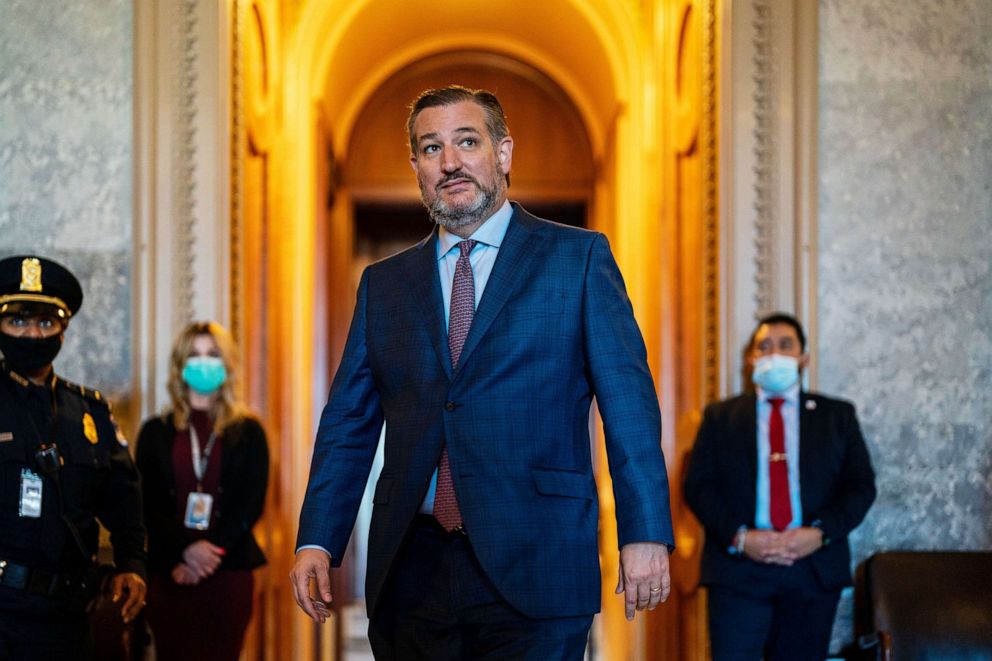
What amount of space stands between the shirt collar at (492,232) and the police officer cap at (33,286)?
169 centimetres

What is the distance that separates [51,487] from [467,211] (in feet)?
6.01

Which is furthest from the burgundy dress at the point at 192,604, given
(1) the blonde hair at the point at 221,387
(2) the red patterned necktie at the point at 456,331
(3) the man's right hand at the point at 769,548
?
(2) the red patterned necktie at the point at 456,331

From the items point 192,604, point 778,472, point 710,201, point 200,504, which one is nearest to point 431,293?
point 778,472

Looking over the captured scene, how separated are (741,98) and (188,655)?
3.24 meters

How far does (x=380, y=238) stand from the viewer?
11.9m

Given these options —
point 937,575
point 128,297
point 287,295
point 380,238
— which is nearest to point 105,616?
point 128,297

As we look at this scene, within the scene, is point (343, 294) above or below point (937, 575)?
above

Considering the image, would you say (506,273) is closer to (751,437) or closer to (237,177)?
(751,437)

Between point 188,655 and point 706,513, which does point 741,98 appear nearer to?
point 706,513

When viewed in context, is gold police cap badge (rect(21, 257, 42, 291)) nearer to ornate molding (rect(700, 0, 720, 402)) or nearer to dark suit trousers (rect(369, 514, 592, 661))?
dark suit trousers (rect(369, 514, 592, 661))

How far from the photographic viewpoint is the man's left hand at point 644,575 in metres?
2.69

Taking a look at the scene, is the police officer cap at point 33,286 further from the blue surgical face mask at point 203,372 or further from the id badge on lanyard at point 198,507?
A: the id badge on lanyard at point 198,507

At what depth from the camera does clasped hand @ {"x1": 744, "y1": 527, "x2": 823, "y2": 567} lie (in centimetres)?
476

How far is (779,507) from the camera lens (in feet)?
16.1
